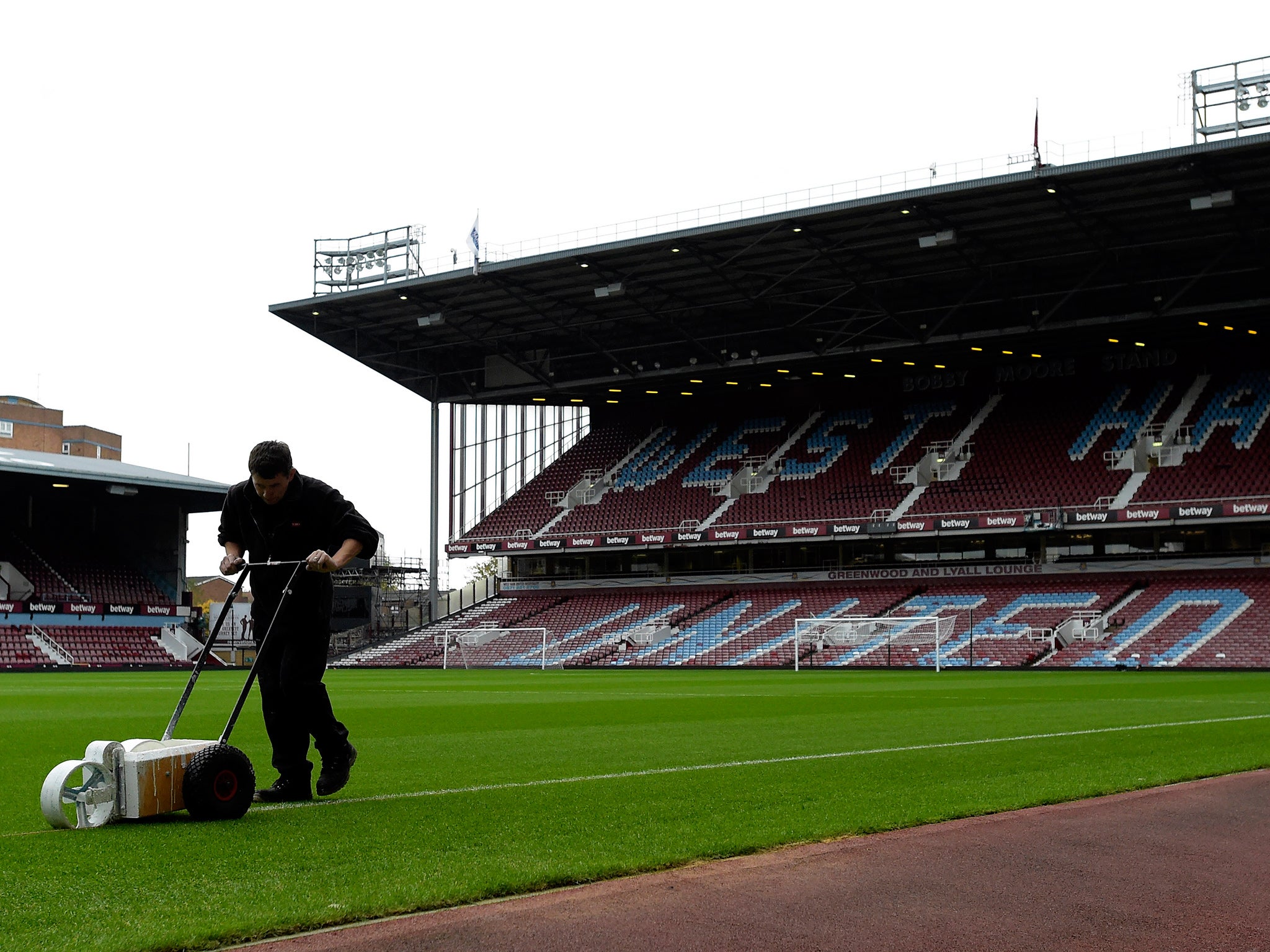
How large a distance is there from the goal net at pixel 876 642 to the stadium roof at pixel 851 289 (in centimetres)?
1130

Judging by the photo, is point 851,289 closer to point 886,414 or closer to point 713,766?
point 886,414

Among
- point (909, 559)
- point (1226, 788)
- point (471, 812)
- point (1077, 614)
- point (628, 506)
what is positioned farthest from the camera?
point (628, 506)

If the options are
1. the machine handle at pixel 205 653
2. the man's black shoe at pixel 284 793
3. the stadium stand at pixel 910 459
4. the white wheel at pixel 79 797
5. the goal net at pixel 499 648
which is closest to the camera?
the white wheel at pixel 79 797

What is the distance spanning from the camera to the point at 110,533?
6253cm

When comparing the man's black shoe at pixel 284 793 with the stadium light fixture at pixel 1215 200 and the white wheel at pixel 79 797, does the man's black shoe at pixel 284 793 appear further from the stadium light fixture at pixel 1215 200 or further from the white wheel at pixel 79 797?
the stadium light fixture at pixel 1215 200

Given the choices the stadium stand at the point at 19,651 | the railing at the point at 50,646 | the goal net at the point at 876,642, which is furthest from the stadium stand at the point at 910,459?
the stadium stand at the point at 19,651

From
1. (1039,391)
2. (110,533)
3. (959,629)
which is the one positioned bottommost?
(959,629)

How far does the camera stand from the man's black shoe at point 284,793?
738 centimetres

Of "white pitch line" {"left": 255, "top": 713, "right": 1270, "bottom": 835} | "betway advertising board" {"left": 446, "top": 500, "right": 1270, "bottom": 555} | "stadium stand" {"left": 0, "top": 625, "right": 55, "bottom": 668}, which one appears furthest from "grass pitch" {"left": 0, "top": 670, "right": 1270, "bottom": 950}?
"stadium stand" {"left": 0, "top": 625, "right": 55, "bottom": 668}

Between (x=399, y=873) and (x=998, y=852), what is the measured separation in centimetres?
265

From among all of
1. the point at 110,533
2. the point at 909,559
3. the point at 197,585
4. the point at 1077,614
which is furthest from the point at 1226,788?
the point at 197,585

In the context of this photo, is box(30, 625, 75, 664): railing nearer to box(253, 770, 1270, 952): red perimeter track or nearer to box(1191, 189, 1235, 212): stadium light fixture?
box(1191, 189, 1235, 212): stadium light fixture

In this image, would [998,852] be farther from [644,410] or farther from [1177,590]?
[644,410]

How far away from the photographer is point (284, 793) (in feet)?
24.3
